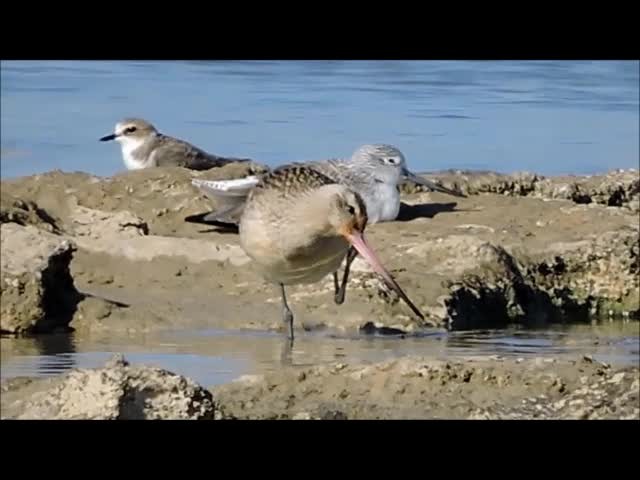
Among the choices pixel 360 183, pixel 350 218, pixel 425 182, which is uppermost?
pixel 350 218

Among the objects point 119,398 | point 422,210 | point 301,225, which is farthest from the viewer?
point 422,210

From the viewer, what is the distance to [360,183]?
341 inches

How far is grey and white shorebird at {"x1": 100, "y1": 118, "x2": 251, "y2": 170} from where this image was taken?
30.5 feet

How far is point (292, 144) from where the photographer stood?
8055 mm

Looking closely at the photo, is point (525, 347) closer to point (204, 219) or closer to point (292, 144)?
point (292, 144)

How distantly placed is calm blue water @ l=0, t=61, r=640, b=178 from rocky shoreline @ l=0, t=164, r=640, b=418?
1.57 ft

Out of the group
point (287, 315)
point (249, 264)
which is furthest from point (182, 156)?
point (287, 315)

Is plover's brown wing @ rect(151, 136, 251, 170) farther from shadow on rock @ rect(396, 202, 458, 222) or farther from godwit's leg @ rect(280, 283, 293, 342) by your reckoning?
godwit's leg @ rect(280, 283, 293, 342)

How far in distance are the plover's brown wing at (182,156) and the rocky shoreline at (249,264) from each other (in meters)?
0.08

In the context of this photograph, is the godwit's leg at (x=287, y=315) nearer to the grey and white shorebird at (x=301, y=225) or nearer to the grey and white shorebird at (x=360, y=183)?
the grey and white shorebird at (x=301, y=225)

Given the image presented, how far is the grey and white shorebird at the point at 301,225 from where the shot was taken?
23.4 feet

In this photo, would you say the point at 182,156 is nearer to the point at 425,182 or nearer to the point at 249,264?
the point at 249,264

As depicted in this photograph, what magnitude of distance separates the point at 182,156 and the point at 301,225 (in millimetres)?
2688

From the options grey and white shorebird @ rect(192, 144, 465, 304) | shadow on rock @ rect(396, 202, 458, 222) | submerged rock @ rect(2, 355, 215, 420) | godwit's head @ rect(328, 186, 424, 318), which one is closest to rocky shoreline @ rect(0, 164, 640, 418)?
shadow on rock @ rect(396, 202, 458, 222)
